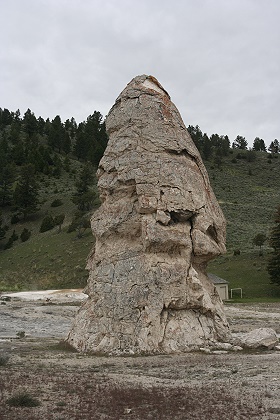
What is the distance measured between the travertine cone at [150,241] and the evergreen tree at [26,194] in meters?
67.4

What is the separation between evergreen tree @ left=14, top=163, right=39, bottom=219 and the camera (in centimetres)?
8700

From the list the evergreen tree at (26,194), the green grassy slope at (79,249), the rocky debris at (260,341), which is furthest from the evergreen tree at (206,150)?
the rocky debris at (260,341)

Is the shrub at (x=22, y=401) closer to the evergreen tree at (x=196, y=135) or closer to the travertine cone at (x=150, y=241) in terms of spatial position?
the travertine cone at (x=150, y=241)

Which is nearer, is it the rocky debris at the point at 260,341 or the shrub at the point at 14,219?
the rocky debris at the point at 260,341

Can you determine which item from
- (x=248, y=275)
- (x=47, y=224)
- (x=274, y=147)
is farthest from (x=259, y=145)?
(x=248, y=275)

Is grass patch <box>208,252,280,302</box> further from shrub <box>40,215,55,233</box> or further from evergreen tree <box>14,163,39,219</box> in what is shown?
evergreen tree <box>14,163,39,219</box>

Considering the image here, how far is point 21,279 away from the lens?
62.4m

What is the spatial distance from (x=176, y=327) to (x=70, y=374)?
20.2 feet

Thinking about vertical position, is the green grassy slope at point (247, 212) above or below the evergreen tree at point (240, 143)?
below

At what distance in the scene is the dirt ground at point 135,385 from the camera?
31.1 feet

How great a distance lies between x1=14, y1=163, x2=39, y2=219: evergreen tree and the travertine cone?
67.4 m

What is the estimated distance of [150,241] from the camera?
18.8 meters

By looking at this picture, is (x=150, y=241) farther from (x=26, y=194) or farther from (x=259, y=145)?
(x=259, y=145)

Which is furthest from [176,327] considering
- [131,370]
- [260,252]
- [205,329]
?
[260,252]
